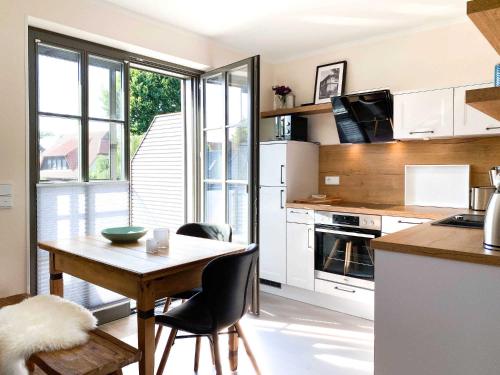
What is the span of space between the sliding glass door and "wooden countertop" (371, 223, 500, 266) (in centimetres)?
169

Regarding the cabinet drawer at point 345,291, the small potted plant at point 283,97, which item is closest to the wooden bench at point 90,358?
the cabinet drawer at point 345,291

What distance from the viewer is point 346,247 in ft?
11.3

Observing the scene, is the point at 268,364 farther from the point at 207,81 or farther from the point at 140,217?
the point at 140,217

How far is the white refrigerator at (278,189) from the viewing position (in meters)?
3.87

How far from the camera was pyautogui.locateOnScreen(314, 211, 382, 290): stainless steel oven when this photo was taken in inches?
129

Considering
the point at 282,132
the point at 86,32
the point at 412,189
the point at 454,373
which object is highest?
the point at 86,32

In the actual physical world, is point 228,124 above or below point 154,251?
above

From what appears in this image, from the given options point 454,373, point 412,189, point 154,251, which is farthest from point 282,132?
point 454,373

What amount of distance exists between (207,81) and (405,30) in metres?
1.95

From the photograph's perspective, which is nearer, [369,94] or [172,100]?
[369,94]

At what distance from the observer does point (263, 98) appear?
14.6 ft

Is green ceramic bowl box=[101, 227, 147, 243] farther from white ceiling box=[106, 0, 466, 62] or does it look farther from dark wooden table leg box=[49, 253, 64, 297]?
white ceiling box=[106, 0, 466, 62]

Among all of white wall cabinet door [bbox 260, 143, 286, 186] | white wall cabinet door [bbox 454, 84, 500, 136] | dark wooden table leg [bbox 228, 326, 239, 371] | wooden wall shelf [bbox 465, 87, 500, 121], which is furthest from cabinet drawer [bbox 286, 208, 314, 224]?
wooden wall shelf [bbox 465, 87, 500, 121]

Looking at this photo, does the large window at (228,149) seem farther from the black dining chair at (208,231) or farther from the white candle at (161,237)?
the white candle at (161,237)
